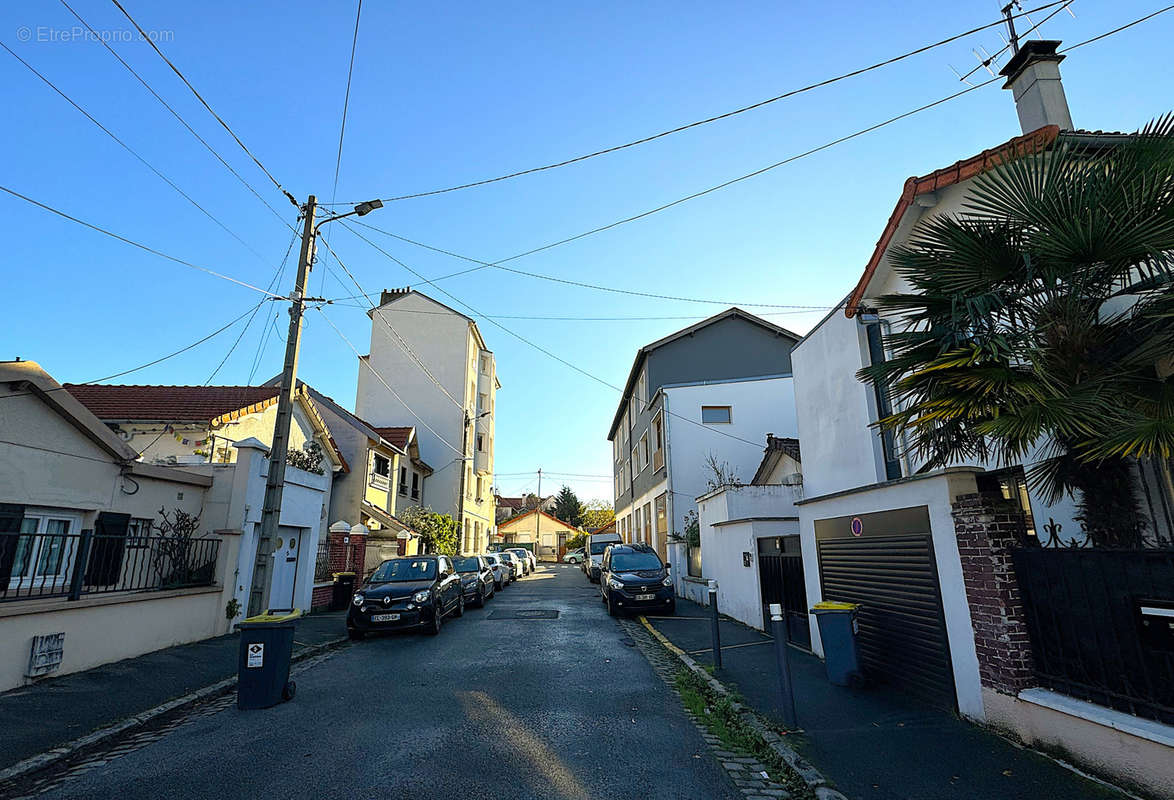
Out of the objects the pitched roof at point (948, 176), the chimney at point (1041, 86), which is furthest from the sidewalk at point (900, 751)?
the chimney at point (1041, 86)

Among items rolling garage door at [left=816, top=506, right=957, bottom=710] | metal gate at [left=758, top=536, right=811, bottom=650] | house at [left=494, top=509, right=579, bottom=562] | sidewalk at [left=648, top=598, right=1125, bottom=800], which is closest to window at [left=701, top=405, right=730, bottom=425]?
metal gate at [left=758, top=536, right=811, bottom=650]

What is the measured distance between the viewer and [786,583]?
11.4 m

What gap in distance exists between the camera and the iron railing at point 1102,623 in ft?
13.4

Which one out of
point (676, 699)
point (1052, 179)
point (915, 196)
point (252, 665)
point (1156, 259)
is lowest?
point (676, 699)

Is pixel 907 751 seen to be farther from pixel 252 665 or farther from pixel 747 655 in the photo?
pixel 252 665

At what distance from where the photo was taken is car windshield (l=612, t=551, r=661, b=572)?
53.1 ft

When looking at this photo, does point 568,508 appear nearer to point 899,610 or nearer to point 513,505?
point 513,505

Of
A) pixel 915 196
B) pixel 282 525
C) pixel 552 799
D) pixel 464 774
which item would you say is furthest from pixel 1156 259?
pixel 282 525

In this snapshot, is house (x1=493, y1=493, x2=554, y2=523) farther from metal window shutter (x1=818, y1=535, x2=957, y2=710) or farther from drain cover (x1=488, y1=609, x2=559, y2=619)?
metal window shutter (x1=818, y1=535, x2=957, y2=710)

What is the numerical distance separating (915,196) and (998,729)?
6552 millimetres

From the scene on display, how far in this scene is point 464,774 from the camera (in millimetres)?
4754

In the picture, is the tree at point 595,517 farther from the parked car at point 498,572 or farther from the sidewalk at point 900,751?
the sidewalk at point 900,751

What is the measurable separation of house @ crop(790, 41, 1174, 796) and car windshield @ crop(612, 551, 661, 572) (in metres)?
7.33

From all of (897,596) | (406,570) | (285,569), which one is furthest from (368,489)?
(897,596)
